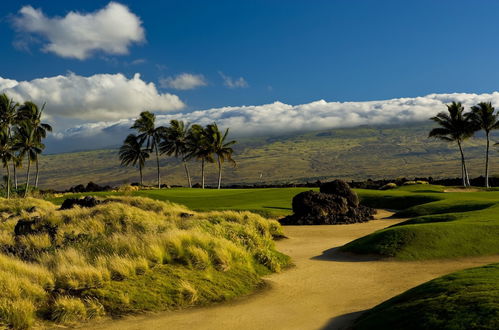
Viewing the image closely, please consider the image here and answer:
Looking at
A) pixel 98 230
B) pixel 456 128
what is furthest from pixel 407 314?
pixel 456 128

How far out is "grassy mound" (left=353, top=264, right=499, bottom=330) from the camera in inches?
289

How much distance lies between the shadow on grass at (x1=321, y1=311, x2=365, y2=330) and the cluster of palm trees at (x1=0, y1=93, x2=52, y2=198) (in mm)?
70329

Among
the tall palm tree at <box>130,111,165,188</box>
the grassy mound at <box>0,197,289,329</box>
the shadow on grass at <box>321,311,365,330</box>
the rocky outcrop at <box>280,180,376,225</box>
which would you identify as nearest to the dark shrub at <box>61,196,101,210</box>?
the grassy mound at <box>0,197,289,329</box>

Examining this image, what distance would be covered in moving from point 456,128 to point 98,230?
64241mm

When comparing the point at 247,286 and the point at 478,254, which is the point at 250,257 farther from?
the point at 478,254

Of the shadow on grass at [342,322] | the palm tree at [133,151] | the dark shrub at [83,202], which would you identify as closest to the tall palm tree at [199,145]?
the palm tree at [133,151]

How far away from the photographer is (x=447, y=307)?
8.04m

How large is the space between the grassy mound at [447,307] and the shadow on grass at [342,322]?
0.58 m

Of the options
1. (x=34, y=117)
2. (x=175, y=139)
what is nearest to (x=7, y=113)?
(x=34, y=117)

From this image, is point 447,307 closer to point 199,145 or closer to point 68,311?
point 68,311

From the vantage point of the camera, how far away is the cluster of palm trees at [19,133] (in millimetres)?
70125

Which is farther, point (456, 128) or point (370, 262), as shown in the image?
point (456, 128)

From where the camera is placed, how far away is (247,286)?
13.5 meters

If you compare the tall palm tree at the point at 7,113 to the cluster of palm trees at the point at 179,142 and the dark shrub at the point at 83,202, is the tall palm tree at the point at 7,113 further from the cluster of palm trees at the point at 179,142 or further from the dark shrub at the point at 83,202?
the dark shrub at the point at 83,202
